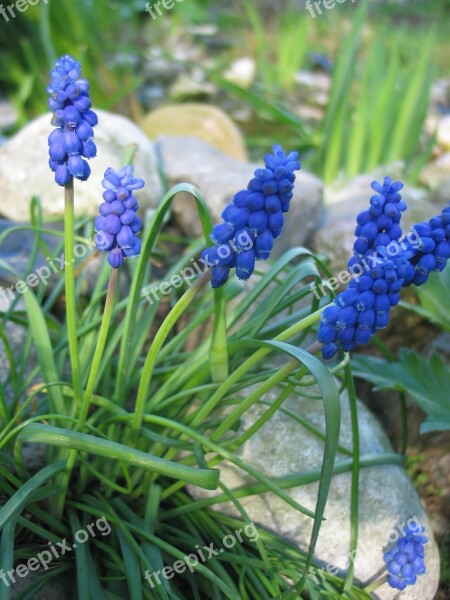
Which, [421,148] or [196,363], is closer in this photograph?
[196,363]

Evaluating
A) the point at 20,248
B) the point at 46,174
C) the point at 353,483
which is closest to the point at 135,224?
the point at 353,483

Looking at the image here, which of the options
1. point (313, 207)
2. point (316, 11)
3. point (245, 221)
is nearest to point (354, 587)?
point (245, 221)

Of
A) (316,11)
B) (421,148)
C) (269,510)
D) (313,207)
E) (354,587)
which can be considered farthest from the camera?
(316,11)

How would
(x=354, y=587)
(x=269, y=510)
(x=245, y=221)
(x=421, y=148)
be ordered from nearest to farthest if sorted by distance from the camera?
1. (x=245, y=221)
2. (x=354, y=587)
3. (x=269, y=510)
4. (x=421, y=148)

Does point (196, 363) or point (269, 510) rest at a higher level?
point (196, 363)

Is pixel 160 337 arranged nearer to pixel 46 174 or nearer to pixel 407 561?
pixel 407 561

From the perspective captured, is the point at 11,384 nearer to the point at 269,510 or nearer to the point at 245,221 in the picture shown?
the point at 269,510

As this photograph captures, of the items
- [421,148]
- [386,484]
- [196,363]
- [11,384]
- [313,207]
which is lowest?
[386,484]

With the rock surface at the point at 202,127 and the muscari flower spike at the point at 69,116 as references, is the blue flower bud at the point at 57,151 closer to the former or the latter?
the muscari flower spike at the point at 69,116
